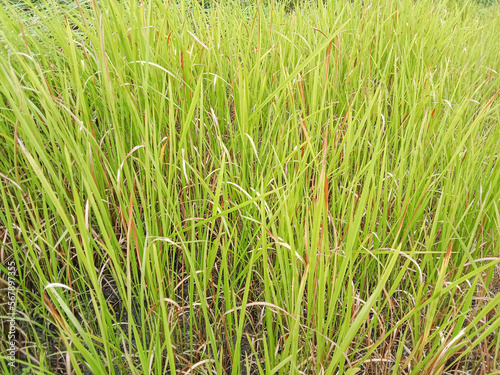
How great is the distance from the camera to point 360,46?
136 centimetres

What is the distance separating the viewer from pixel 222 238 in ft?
2.62

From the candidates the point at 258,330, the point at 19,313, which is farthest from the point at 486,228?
the point at 19,313

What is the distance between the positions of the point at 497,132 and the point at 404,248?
50cm

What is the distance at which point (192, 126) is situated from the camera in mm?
931

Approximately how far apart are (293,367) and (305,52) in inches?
48.2

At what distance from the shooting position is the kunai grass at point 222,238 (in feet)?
1.85

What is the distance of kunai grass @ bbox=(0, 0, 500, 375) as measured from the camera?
0.56 metres

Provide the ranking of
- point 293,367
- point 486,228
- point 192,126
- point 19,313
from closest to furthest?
1. point 293,367
2. point 19,313
3. point 486,228
4. point 192,126

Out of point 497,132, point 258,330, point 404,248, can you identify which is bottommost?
point 258,330

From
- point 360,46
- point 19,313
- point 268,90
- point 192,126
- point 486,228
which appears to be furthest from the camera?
point 360,46

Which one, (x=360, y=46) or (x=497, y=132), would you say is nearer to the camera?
(x=497, y=132)

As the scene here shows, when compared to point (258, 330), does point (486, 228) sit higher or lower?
higher

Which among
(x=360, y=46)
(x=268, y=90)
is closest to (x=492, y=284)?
(x=268, y=90)

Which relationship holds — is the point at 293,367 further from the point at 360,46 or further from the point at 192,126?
the point at 360,46
